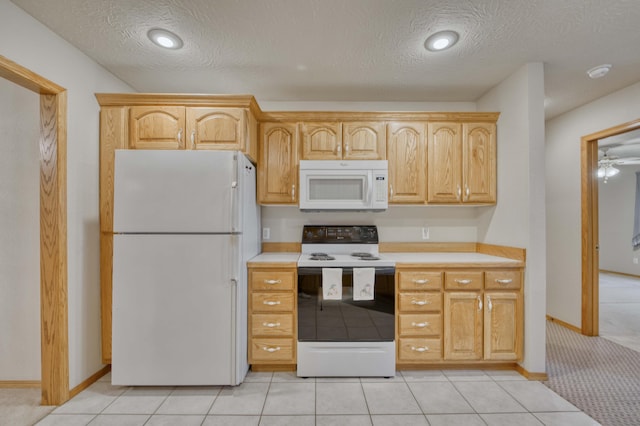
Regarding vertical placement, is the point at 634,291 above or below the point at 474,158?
below

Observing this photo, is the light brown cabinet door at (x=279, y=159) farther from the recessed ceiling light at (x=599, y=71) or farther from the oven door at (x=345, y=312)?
the recessed ceiling light at (x=599, y=71)

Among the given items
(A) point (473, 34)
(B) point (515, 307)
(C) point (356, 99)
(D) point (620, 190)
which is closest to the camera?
(A) point (473, 34)

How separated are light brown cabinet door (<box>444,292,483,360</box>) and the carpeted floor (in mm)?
599

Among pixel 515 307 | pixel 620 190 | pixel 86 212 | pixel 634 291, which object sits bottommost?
pixel 634 291

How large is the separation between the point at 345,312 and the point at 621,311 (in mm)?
4404

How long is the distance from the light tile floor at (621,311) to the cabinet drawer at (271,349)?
11.2 ft

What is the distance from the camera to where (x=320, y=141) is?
2.78 m

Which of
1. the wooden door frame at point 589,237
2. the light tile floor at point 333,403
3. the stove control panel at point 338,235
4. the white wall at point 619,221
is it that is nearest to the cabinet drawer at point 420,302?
the light tile floor at point 333,403

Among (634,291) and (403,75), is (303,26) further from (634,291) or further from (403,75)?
(634,291)

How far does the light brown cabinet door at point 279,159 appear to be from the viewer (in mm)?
2775

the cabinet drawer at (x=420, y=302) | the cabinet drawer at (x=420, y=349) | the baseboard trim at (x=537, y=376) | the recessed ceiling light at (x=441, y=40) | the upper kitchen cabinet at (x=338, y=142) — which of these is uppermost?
the recessed ceiling light at (x=441, y=40)

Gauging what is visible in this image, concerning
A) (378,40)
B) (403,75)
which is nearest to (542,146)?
(403,75)

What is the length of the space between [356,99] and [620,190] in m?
7.61

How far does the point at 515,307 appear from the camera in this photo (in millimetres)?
2420
